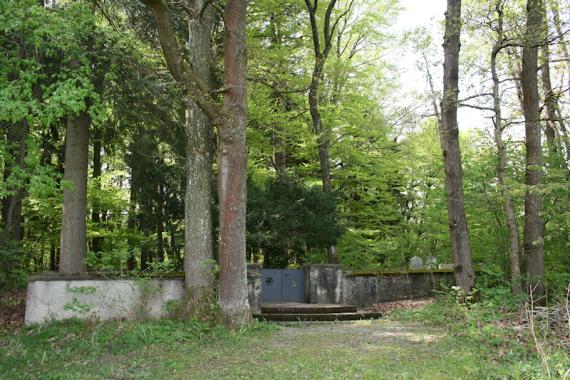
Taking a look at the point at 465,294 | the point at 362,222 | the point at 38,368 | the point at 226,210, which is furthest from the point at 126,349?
the point at 362,222

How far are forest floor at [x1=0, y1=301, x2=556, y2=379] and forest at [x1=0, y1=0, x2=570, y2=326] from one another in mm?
1264

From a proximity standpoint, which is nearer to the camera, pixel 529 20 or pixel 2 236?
pixel 2 236

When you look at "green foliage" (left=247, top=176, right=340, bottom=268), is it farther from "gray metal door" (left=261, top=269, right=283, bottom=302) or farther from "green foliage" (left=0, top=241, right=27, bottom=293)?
"green foliage" (left=0, top=241, right=27, bottom=293)

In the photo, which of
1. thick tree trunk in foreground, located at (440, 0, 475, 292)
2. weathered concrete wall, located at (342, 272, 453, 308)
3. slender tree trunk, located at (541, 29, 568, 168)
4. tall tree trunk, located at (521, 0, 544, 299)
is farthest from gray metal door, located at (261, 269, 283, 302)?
slender tree trunk, located at (541, 29, 568, 168)

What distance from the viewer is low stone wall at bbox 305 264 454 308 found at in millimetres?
14539

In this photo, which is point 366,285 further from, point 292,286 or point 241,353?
point 241,353

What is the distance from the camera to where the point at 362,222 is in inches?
765

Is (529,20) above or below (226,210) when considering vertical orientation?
above

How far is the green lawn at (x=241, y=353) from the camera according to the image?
20.4 feet

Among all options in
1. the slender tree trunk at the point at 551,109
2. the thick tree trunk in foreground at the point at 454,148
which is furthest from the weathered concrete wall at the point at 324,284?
the slender tree trunk at the point at 551,109

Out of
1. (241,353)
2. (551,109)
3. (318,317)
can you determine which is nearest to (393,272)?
(318,317)

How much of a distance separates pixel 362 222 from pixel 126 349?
12812 millimetres

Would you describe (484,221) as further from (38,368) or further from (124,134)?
(38,368)

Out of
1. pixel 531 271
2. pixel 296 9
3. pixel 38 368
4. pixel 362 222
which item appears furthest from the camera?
pixel 362 222
